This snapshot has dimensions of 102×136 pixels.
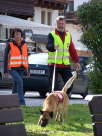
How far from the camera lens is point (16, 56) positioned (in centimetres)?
1485

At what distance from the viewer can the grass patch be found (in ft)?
33.7

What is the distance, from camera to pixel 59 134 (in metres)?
10.1

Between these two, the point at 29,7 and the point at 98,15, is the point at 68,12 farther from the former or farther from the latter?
the point at 98,15

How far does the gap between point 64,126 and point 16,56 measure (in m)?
3.86

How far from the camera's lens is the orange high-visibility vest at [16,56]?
48.7 ft

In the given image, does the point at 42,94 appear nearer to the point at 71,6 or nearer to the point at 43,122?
the point at 43,122

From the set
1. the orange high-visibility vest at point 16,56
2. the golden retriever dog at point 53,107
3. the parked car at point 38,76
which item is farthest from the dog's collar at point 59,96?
the parked car at point 38,76

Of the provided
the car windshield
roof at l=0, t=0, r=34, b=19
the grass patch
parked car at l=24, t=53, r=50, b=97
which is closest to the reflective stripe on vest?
the grass patch

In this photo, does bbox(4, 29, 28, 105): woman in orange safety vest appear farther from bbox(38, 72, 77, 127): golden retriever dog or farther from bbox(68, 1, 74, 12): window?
bbox(68, 1, 74, 12): window

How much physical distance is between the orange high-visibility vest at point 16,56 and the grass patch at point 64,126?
1.26m

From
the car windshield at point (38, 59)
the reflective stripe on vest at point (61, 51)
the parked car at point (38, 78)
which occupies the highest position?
the reflective stripe on vest at point (61, 51)

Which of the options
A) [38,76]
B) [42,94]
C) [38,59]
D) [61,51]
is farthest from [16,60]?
[42,94]

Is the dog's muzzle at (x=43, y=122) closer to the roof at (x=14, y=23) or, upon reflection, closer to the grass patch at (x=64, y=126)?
the grass patch at (x=64, y=126)

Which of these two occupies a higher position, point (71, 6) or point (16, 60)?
point (16, 60)
